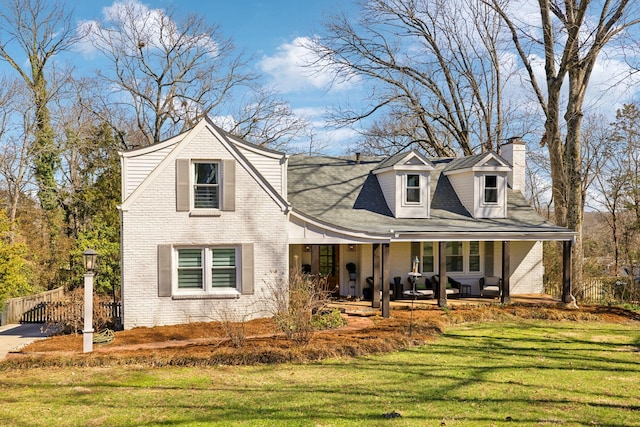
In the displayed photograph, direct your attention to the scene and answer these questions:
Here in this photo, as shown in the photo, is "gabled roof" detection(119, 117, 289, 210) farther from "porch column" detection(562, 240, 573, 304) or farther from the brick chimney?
the brick chimney

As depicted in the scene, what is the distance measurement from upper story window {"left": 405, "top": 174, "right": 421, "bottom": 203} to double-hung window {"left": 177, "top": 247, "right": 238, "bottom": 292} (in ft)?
26.2

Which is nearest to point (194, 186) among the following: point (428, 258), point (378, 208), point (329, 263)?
point (329, 263)

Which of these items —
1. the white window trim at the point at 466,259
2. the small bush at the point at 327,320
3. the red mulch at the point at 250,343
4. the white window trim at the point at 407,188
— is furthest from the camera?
the white window trim at the point at 466,259

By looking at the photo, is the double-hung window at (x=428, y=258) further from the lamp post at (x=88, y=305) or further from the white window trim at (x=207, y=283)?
the lamp post at (x=88, y=305)

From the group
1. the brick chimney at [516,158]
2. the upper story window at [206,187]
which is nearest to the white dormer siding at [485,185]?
the brick chimney at [516,158]

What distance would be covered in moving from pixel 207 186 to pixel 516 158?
563 inches

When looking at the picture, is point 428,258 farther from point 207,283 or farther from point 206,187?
point 206,187

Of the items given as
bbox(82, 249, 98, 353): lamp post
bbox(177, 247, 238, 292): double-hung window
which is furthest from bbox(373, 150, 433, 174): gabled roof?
bbox(82, 249, 98, 353): lamp post

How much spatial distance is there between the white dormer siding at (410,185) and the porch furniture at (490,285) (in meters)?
3.48

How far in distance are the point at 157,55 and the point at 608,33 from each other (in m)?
24.7

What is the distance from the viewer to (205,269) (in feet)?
47.3

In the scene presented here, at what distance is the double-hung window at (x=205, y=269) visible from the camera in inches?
566

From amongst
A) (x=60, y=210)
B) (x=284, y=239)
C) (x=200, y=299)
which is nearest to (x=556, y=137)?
(x=284, y=239)

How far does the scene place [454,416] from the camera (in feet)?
24.1
